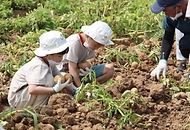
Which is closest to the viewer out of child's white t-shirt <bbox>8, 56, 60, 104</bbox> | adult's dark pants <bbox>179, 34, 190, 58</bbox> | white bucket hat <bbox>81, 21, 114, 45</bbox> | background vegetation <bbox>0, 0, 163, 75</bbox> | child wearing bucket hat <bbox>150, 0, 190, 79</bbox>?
child's white t-shirt <bbox>8, 56, 60, 104</bbox>

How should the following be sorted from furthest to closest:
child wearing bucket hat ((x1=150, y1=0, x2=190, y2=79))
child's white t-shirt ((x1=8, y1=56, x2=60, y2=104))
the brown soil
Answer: child wearing bucket hat ((x1=150, y1=0, x2=190, y2=79)), child's white t-shirt ((x1=8, y1=56, x2=60, y2=104)), the brown soil

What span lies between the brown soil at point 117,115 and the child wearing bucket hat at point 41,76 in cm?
17

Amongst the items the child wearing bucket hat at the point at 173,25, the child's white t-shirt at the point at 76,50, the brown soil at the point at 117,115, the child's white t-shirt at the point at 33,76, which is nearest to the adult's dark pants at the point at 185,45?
the child wearing bucket hat at the point at 173,25

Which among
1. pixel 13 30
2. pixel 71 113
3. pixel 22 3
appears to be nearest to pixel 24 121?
pixel 71 113

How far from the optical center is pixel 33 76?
386 centimetres

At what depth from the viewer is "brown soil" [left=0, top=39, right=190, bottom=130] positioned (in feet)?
11.3

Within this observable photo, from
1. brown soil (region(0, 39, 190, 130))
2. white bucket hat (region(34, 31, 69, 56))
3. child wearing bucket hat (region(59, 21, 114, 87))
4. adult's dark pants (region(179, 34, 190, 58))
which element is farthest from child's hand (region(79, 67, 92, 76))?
adult's dark pants (region(179, 34, 190, 58))

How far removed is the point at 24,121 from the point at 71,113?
53 cm

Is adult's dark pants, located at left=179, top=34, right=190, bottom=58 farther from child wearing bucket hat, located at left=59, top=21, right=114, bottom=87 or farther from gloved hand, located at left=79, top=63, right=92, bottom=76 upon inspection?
gloved hand, located at left=79, top=63, right=92, bottom=76

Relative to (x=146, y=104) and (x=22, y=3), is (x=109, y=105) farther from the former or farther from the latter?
(x=22, y=3)

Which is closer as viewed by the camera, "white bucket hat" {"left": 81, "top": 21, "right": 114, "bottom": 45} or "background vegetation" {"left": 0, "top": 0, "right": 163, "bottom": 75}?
"white bucket hat" {"left": 81, "top": 21, "right": 114, "bottom": 45}

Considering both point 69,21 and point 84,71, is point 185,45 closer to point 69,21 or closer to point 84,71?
point 84,71

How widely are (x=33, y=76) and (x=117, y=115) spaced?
0.79 m

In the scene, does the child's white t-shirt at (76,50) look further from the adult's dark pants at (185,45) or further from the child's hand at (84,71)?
the adult's dark pants at (185,45)
